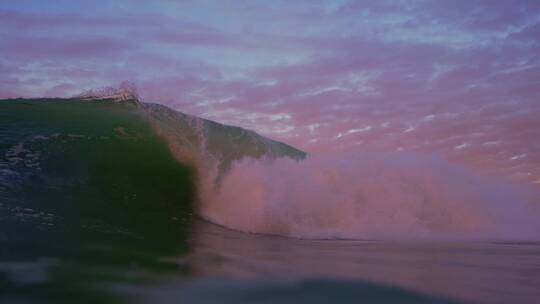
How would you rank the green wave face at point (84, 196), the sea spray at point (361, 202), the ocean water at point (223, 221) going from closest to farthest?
the ocean water at point (223, 221), the green wave face at point (84, 196), the sea spray at point (361, 202)

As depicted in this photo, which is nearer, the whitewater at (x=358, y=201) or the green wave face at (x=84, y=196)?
the green wave face at (x=84, y=196)

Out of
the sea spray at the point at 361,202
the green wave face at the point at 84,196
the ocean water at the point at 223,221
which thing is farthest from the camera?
the sea spray at the point at 361,202

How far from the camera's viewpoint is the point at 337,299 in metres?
2.23

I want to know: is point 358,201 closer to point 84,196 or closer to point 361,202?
point 361,202

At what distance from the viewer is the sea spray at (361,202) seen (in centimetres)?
678

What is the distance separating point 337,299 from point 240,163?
244 inches

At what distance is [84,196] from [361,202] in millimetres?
4442

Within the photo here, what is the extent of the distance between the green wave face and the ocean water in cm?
2

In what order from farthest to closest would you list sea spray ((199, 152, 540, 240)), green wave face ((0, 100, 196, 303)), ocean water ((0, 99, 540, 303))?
sea spray ((199, 152, 540, 240)), green wave face ((0, 100, 196, 303)), ocean water ((0, 99, 540, 303))

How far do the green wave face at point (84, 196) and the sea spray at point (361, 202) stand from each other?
1002 millimetres

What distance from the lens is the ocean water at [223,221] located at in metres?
2.44

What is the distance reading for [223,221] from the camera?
22.3 feet

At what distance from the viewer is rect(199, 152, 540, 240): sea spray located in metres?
6.78

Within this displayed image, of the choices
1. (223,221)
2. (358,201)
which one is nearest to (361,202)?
(358,201)
